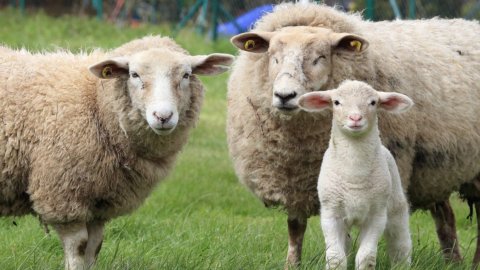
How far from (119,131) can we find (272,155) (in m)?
0.97

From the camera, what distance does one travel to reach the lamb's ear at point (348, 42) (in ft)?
20.0

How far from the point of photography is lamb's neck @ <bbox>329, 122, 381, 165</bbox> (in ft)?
17.3

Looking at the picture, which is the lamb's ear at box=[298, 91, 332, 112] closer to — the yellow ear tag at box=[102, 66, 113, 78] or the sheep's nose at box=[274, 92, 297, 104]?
the sheep's nose at box=[274, 92, 297, 104]

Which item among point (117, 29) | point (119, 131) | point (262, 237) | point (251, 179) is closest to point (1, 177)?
point (119, 131)

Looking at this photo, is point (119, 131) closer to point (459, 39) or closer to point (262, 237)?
point (262, 237)

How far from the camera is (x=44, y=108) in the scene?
19.2ft

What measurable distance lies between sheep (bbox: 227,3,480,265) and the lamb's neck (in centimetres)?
53

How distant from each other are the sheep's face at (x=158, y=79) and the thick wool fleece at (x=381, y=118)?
572 mm

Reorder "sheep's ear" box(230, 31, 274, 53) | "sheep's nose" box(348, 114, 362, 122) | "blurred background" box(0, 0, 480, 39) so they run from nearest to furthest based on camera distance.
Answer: "sheep's nose" box(348, 114, 362, 122) → "sheep's ear" box(230, 31, 274, 53) → "blurred background" box(0, 0, 480, 39)

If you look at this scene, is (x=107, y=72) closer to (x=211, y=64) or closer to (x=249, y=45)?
(x=211, y=64)

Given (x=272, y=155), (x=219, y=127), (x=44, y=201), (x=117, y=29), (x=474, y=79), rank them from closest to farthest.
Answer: (x=44, y=201), (x=272, y=155), (x=474, y=79), (x=219, y=127), (x=117, y=29)

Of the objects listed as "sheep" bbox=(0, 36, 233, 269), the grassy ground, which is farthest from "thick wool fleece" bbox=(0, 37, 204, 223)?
the grassy ground

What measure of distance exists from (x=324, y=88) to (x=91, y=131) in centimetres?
141

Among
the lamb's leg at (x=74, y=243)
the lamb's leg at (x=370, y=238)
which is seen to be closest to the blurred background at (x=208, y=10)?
the lamb's leg at (x=74, y=243)
